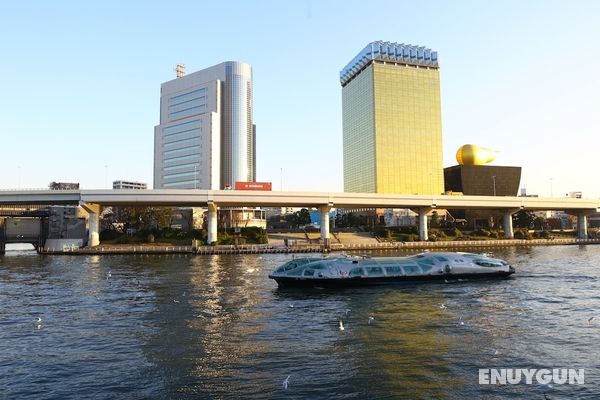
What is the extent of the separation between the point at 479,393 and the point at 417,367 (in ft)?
12.3

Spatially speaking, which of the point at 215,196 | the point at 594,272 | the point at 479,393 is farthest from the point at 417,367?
the point at 215,196

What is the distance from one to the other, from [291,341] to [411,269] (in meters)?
31.0

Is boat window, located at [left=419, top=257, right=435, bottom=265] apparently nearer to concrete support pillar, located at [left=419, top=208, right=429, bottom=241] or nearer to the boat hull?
the boat hull

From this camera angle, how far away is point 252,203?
432 feet

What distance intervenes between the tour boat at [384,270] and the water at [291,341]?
2421mm

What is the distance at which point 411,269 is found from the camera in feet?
183

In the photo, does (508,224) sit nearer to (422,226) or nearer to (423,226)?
(423,226)

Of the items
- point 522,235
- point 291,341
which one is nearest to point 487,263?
point 291,341

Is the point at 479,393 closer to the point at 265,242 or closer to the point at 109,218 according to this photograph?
the point at 265,242

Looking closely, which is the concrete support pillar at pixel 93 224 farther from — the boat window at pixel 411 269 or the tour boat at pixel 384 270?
the boat window at pixel 411 269

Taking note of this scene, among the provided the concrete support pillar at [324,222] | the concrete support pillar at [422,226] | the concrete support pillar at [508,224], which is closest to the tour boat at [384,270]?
the concrete support pillar at [324,222]

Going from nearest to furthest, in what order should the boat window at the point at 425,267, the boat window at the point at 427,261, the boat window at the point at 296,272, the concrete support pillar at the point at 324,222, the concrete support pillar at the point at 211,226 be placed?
the boat window at the point at 296,272 → the boat window at the point at 425,267 → the boat window at the point at 427,261 → the concrete support pillar at the point at 211,226 → the concrete support pillar at the point at 324,222

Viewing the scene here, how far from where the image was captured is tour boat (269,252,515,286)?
52.5 metres

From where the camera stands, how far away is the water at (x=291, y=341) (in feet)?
66.9
